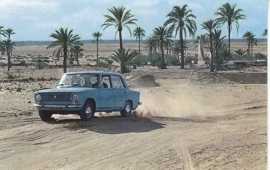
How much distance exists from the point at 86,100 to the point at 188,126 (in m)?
2.76

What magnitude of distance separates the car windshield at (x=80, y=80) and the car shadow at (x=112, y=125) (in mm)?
1000

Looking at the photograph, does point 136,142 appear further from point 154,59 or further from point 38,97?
point 154,59

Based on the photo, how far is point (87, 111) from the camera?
512 inches

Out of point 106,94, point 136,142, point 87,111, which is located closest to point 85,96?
point 87,111

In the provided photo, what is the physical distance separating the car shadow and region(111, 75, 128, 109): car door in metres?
0.82

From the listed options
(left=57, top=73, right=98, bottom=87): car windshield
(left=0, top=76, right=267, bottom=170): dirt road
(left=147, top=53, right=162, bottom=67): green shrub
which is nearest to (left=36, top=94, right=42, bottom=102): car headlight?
(left=0, top=76, right=267, bottom=170): dirt road

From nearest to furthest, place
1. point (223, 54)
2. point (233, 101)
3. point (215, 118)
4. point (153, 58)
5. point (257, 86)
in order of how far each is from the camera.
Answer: point (215, 118) → point (233, 101) → point (257, 86) → point (223, 54) → point (153, 58)

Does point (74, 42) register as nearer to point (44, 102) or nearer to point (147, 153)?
point (44, 102)

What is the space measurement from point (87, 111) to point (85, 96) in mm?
457

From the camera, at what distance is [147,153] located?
9.06 m

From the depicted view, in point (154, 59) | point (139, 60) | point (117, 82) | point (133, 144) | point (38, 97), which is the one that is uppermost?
point (154, 59)

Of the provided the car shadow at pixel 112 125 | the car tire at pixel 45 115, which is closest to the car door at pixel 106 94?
the car shadow at pixel 112 125

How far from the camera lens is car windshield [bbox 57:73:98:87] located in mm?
13609

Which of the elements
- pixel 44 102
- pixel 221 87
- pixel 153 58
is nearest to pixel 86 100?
pixel 44 102
